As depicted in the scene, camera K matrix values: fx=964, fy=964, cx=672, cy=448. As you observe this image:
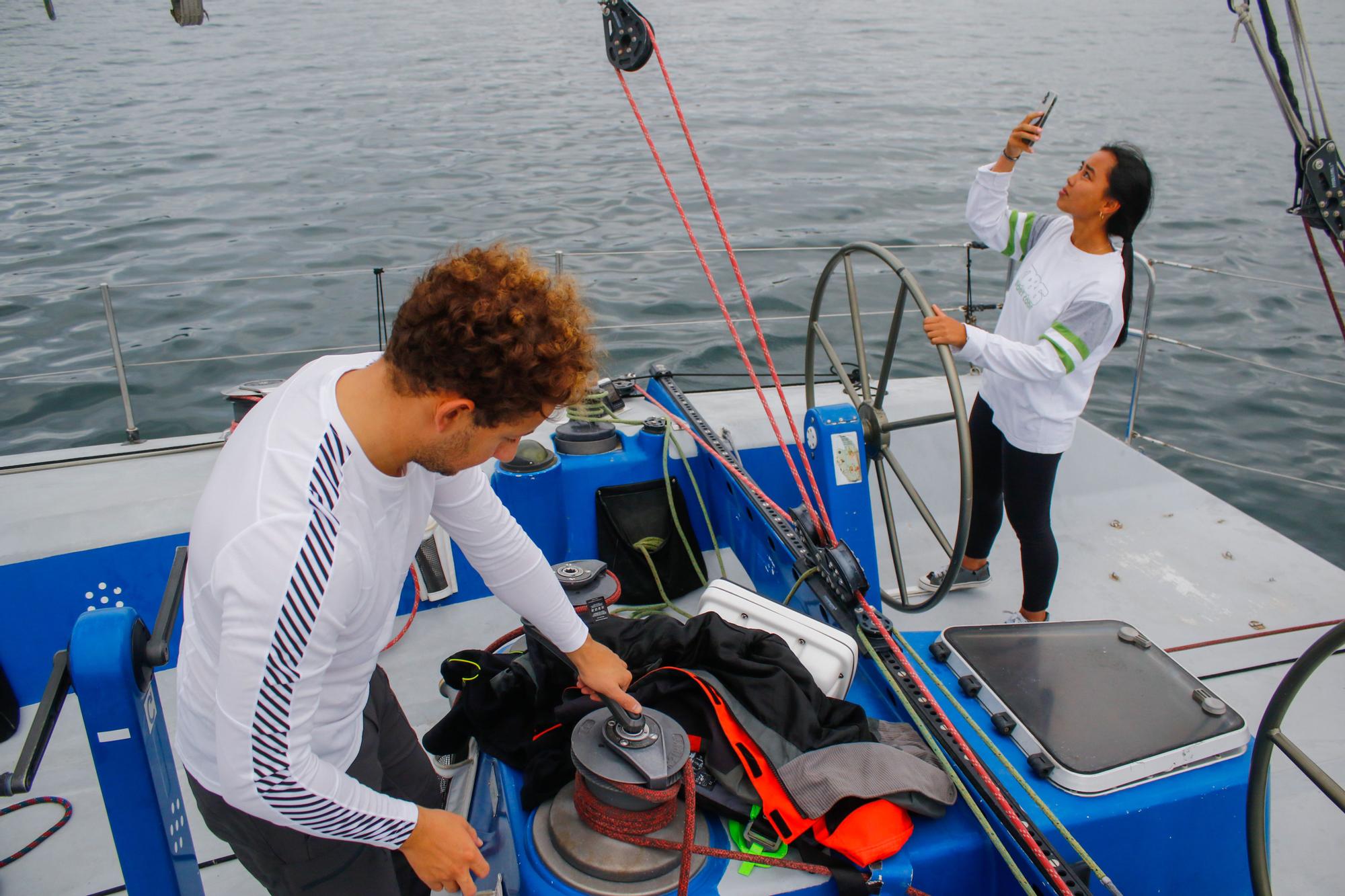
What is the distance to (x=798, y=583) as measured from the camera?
7.37 feet

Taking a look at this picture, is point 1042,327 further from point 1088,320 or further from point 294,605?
point 294,605

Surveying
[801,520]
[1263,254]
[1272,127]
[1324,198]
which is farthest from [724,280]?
[1272,127]

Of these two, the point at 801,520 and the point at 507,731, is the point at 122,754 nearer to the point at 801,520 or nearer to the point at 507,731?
the point at 507,731

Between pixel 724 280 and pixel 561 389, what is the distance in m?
6.57

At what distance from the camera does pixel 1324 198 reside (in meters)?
1.65

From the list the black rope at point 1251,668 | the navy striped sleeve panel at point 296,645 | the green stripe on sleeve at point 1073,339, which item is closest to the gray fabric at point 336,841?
the navy striped sleeve panel at point 296,645

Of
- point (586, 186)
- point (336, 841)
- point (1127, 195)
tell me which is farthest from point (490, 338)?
point (586, 186)

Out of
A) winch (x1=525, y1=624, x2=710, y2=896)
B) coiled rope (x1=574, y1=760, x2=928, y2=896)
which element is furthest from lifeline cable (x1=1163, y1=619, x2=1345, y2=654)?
winch (x1=525, y1=624, x2=710, y2=896)

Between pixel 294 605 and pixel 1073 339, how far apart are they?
5.93 feet

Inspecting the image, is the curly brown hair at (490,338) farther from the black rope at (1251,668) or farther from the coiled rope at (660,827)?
the black rope at (1251,668)

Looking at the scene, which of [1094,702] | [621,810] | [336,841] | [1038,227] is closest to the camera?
[336,841]

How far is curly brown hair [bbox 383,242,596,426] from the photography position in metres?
0.98

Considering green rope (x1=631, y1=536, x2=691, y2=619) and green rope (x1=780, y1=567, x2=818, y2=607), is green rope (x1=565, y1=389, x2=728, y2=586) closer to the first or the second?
green rope (x1=631, y1=536, x2=691, y2=619)

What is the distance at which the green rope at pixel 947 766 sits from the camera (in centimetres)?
149
